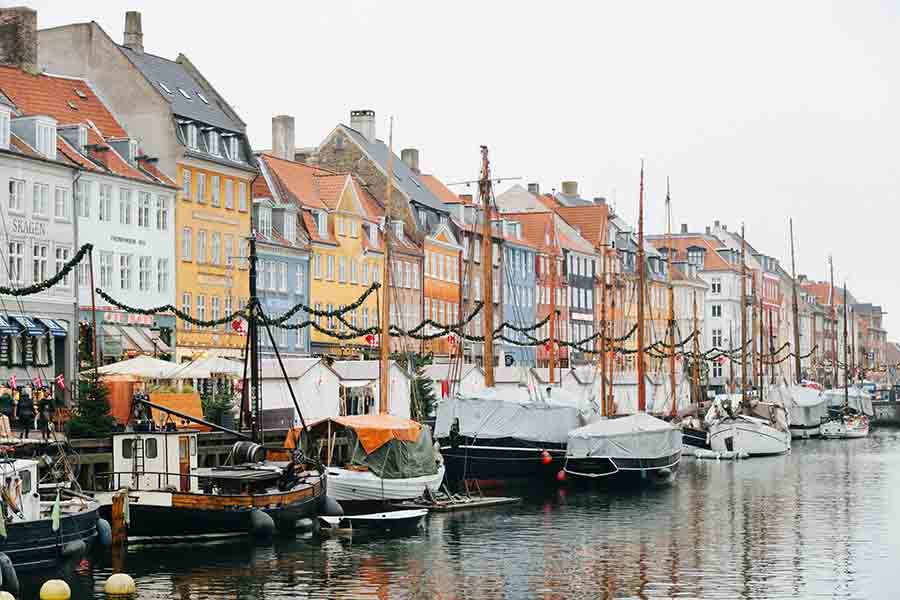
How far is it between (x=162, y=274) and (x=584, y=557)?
38324 millimetres

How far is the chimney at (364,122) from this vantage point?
10831 centimetres

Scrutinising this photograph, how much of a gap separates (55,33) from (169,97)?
6.35m

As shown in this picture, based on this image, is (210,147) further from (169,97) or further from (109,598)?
(109,598)

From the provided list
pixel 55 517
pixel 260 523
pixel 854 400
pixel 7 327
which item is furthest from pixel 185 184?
pixel 854 400

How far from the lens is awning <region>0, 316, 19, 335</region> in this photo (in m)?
62.2

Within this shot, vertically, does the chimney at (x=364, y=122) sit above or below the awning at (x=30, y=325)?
above

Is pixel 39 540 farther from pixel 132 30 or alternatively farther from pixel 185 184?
pixel 132 30

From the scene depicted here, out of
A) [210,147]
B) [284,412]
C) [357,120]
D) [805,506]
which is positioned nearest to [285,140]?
[357,120]

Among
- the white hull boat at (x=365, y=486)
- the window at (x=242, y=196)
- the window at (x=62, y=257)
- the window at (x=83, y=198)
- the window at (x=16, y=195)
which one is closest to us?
the white hull boat at (x=365, y=486)

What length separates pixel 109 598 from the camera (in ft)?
115

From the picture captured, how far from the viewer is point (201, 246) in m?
80.1

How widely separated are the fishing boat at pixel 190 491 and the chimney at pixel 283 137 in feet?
174

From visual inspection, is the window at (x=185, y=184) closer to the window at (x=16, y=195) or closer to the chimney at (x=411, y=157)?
the window at (x=16, y=195)

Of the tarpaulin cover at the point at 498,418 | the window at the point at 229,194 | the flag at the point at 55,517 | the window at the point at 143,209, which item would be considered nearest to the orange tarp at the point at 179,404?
the tarpaulin cover at the point at 498,418
